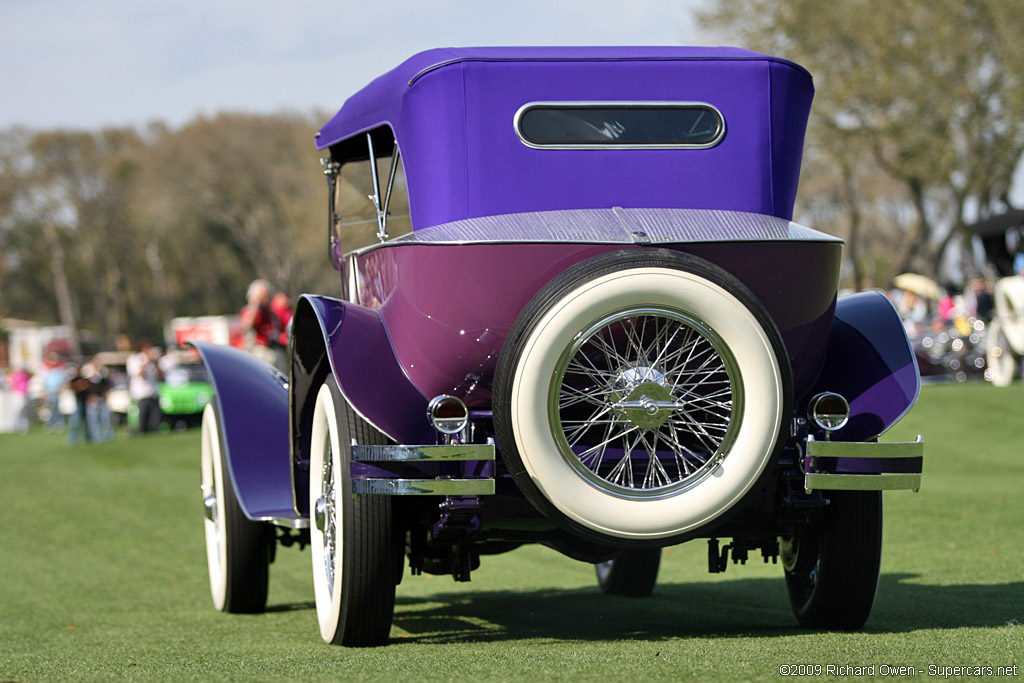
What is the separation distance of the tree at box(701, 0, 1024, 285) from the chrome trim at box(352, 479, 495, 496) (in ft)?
89.6

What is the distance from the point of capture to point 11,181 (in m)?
51.5

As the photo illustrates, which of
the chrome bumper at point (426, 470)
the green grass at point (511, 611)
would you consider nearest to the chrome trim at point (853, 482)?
the green grass at point (511, 611)

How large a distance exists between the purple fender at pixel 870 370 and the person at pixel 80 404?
61.7 feet

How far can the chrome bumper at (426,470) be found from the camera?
13.2 ft

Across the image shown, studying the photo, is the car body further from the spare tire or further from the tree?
the spare tire

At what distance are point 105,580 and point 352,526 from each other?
14.0 feet

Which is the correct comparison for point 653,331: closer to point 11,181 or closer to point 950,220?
point 950,220

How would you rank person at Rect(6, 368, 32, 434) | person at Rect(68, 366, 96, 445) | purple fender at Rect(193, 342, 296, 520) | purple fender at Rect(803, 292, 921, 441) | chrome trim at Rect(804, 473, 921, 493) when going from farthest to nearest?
person at Rect(6, 368, 32, 434) → person at Rect(68, 366, 96, 445) → purple fender at Rect(193, 342, 296, 520) → purple fender at Rect(803, 292, 921, 441) → chrome trim at Rect(804, 473, 921, 493)

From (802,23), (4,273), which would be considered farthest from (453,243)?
Answer: (4,273)

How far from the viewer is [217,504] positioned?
6395mm

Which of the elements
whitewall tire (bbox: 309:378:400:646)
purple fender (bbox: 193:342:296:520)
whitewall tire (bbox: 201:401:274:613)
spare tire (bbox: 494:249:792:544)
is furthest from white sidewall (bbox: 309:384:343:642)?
whitewall tire (bbox: 201:401:274:613)

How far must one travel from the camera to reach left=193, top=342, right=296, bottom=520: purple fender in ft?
Answer: 19.0

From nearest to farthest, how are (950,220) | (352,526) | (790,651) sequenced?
(790,651) < (352,526) < (950,220)

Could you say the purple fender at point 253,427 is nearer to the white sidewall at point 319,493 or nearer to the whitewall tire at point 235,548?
the whitewall tire at point 235,548
